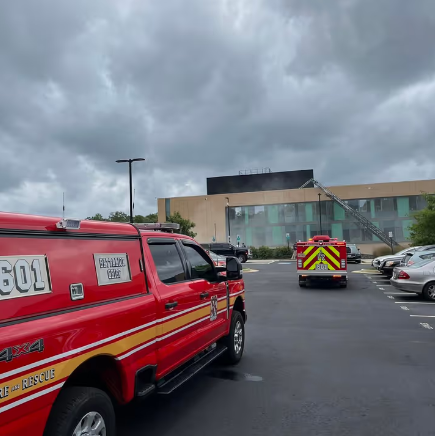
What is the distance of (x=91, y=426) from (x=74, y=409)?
29 centimetres

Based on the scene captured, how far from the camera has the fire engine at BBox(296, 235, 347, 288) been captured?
54.7 feet

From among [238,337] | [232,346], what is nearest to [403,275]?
[238,337]

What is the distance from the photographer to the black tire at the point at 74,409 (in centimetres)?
267

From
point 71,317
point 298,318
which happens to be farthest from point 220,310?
point 298,318

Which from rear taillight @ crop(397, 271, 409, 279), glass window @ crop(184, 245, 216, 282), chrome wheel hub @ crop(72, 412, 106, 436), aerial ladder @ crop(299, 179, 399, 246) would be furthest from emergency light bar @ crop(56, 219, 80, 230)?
aerial ladder @ crop(299, 179, 399, 246)

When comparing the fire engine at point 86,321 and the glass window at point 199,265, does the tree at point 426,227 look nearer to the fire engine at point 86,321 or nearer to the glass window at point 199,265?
the glass window at point 199,265

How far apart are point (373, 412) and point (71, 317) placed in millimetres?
3369

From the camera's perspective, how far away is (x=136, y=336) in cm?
354

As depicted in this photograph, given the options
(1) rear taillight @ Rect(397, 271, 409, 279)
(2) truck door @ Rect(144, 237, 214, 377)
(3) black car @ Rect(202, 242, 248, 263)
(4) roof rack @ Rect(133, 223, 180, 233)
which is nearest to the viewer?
(2) truck door @ Rect(144, 237, 214, 377)

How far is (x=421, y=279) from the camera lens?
42.0ft

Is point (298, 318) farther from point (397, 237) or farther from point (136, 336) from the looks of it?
point (397, 237)

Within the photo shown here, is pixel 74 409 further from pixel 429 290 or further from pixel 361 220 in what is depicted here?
pixel 361 220

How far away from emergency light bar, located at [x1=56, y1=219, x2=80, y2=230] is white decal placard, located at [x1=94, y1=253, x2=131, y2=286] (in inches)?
12.6

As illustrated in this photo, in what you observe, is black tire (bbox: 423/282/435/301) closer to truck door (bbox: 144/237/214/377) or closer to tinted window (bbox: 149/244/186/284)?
truck door (bbox: 144/237/214/377)
